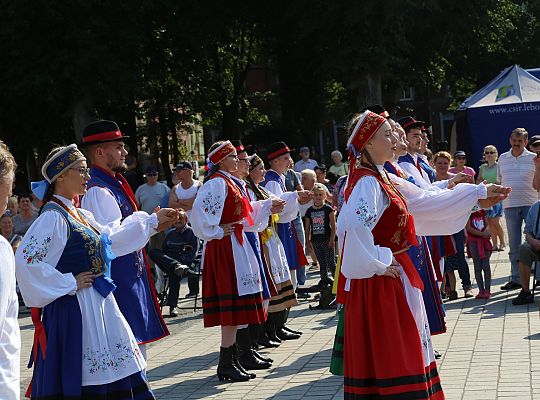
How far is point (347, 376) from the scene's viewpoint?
6.02 metres

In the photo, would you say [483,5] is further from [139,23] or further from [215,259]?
[215,259]

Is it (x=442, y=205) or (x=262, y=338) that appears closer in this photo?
(x=442, y=205)

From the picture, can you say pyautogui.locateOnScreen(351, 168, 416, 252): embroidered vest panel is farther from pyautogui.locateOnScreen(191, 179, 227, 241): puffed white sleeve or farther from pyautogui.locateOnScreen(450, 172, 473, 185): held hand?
pyautogui.locateOnScreen(191, 179, 227, 241): puffed white sleeve

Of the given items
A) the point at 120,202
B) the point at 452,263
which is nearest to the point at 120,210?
the point at 120,202

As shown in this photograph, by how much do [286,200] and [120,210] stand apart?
3056 mm

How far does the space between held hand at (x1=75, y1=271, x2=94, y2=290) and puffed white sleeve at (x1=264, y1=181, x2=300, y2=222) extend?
13.9 feet

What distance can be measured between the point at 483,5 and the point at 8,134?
1428cm

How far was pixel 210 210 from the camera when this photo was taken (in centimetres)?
883

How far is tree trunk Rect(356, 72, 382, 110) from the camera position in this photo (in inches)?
1087

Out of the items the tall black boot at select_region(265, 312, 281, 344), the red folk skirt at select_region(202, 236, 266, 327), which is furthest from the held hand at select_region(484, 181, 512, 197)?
the tall black boot at select_region(265, 312, 281, 344)

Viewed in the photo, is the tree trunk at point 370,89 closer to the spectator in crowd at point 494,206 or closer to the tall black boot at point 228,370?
the spectator in crowd at point 494,206

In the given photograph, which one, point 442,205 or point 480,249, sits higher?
point 442,205

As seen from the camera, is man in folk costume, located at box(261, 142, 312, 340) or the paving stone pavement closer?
the paving stone pavement

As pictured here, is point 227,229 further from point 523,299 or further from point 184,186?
point 184,186
